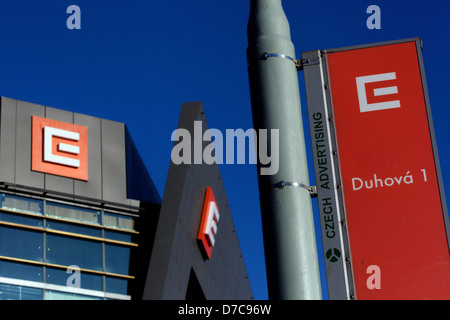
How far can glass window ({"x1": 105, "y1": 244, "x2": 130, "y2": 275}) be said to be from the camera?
17.2 metres

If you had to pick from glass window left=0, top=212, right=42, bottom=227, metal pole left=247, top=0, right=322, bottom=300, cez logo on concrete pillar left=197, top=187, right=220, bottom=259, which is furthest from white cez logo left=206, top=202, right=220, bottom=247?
metal pole left=247, top=0, right=322, bottom=300

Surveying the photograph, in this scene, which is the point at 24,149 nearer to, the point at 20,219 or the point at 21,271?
the point at 20,219

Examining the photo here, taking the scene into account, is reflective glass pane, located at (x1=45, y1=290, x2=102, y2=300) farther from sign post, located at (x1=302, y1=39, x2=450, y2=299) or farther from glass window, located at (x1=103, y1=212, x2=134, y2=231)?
sign post, located at (x1=302, y1=39, x2=450, y2=299)

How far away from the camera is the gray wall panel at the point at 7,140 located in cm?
1594

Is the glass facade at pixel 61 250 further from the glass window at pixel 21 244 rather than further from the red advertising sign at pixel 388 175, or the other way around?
the red advertising sign at pixel 388 175

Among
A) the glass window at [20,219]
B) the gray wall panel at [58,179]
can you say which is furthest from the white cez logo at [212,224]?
the glass window at [20,219]

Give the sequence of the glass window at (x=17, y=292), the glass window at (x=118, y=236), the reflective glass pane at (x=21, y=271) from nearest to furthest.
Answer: the glass window at (x=17, y=292) → the reflective glass pane at (x=21, y=271) → the glass window at (x=118, y=236)

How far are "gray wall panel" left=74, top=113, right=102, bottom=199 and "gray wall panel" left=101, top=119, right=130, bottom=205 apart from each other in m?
0.12

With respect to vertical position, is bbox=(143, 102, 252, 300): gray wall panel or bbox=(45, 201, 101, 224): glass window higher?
bbox=(45, 201, 101, 224): glass window

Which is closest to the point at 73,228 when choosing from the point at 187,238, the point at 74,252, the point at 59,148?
the point at 74,252

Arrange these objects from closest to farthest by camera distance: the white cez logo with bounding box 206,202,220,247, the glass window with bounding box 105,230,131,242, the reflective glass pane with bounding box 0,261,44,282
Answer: the white cez logo with bounding box 206,202,220,247, the reflective glass pane with bounding box 0,261,44,282, the glass window with bounding box 105,230,131,242

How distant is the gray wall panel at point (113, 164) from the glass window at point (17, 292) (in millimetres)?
2813
